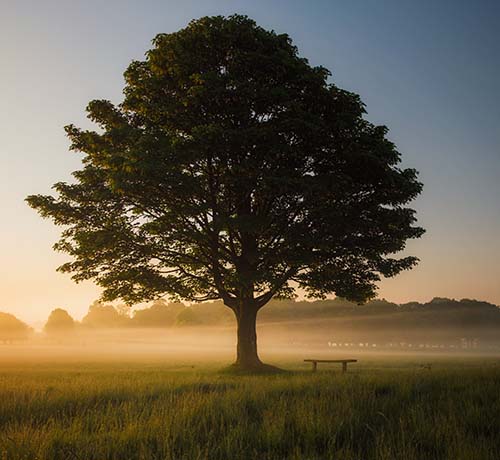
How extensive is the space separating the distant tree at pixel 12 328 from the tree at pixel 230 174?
586ft

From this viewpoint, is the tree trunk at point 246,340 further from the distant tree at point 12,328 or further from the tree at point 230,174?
the distant tree at point 12,328

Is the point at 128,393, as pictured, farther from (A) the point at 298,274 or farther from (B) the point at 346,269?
(B) the point at 346,269

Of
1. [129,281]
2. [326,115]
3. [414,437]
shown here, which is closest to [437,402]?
Result: [414,437]

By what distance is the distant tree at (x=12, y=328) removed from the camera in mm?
177512

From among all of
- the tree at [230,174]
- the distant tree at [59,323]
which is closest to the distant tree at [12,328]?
the distant tree at [59,323]

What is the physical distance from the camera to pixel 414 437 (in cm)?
664

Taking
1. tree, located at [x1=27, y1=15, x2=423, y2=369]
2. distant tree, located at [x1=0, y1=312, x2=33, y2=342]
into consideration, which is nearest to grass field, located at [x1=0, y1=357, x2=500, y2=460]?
tree, located at [x1=27, y1=15, x2=423, y2=369]

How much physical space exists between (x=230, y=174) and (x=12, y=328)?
198 meters

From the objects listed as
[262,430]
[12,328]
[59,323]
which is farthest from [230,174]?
[12,328]

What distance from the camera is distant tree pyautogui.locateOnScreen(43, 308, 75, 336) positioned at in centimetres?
18338

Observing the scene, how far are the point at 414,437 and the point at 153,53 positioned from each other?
2133 cm

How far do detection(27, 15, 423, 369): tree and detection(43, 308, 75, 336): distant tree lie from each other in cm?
18049

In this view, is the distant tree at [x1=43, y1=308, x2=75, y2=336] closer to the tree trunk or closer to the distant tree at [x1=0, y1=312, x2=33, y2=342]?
the distant tree at [x1=0, y1=312, x2=33, y2=342]

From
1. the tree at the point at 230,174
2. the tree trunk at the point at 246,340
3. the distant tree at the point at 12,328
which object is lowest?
the distant tree at the point at 12,328
